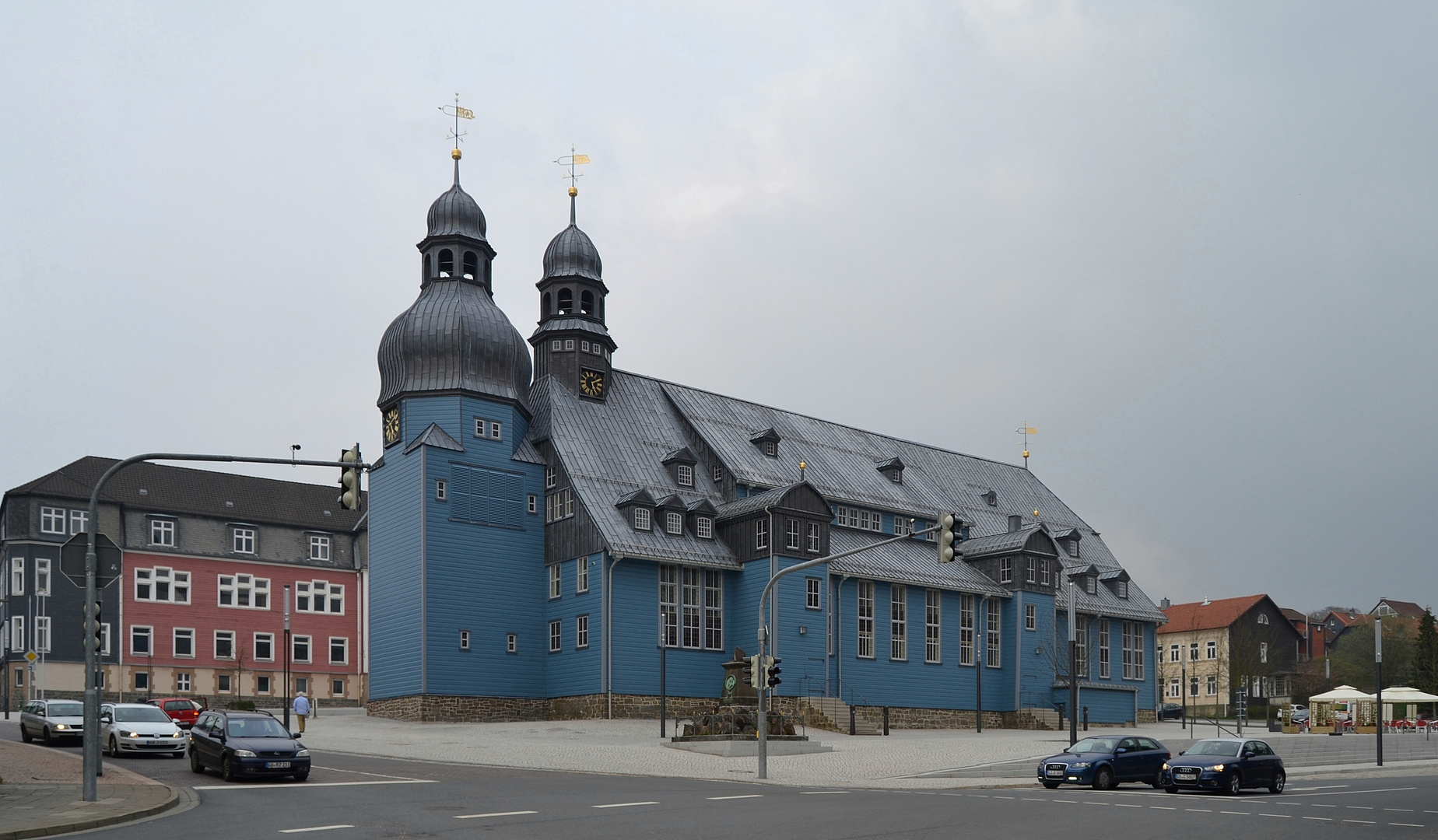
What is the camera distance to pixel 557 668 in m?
53.8

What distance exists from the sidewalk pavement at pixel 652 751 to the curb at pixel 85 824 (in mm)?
13382

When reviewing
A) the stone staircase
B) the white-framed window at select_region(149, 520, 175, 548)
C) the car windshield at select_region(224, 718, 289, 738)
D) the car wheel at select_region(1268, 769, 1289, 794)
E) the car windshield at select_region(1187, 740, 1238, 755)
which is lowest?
the stone staircase

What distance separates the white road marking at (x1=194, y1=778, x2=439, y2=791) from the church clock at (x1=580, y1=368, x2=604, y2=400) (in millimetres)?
31955

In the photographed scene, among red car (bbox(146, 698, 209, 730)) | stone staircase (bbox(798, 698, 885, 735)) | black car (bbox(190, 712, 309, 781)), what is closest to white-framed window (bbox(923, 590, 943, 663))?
stone staircase (bbox(798, 698, 885, 735))

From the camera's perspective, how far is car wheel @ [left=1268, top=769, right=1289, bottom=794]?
102ft

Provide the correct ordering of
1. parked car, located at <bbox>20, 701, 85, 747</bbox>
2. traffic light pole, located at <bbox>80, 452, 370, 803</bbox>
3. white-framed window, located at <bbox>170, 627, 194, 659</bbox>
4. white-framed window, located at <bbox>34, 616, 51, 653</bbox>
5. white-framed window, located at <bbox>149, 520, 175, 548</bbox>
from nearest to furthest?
1. traffic light pole, located at <bbox>80, 452, 370, 803</bbox>
2. parked car, located at <bbox>20, 701, 85, 747</bbox>
3. white-framed window, located at <bbox>34, 616, 51, 653</bbox>
4. white-framed window, located at <bbox>170, 627, 194, 659</bbox>
5. white-framed window, located at <bbox>149, 520, 175, 548</bbox>

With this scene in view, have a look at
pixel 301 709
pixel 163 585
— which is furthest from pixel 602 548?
pixel 163 585

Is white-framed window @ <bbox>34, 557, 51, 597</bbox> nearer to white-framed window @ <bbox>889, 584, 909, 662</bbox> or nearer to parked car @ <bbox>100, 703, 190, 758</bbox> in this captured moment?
parked car @ <bbox>100, 703, 190, 758</bbox>

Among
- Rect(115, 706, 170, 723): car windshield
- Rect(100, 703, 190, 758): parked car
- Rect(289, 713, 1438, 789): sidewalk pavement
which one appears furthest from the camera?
Rect(115, 706, 170, 723): car windshield

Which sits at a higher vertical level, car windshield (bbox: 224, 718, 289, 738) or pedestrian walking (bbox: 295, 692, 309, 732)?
car windshield (bbox: 224, 718, 289, 738)

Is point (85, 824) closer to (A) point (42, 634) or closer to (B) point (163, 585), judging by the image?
(A) point (42, 634)

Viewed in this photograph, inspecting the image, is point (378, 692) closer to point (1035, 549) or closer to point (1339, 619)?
point (1035, 549)

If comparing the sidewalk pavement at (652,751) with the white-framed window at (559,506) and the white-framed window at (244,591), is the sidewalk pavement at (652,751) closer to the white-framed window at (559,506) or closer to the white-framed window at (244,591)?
the white-framed window at (559,506)

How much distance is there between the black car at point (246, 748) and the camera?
27703mm
